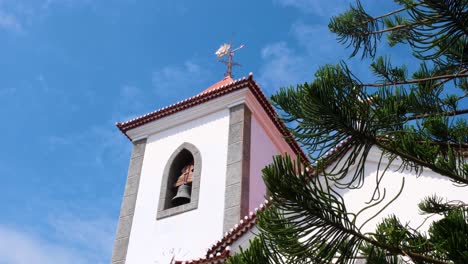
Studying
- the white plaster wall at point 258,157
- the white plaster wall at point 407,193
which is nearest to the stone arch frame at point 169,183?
the white plaster wall at point 258,157

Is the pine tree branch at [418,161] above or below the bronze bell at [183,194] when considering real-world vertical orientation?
below

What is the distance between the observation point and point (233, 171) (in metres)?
10.8

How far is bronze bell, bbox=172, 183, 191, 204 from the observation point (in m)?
11.2

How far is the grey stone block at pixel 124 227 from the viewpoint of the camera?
1139cm

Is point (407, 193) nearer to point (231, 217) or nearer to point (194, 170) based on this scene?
point (231, 217)

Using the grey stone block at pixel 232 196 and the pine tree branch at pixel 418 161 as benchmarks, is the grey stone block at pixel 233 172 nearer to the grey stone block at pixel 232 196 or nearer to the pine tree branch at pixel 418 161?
the grey stone block at pixel 232 196

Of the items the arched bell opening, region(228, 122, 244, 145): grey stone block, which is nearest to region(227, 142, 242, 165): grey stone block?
region(228, 122, 244, 145): grey stone block

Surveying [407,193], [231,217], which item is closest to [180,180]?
[231,217]

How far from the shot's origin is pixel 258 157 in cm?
1177

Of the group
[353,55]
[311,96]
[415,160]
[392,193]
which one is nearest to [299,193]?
[311,96]

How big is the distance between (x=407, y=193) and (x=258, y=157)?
523 cm

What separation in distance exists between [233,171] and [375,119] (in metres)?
6.91

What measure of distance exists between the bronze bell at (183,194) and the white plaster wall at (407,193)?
4665mm

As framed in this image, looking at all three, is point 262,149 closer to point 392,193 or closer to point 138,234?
point 138,234
